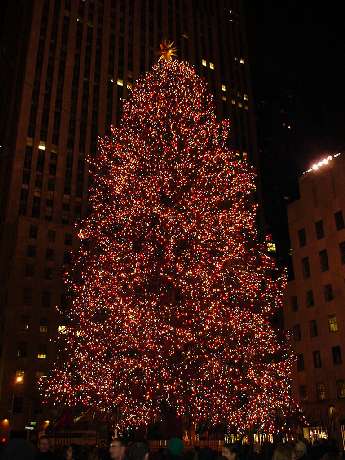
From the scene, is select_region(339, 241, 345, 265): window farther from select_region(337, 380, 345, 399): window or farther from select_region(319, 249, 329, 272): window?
select_region(337, 380, 345, 399): window

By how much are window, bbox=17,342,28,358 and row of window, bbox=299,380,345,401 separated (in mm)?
37407

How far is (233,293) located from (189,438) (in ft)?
21.2

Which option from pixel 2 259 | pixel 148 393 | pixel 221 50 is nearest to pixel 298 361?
pixel 148 393

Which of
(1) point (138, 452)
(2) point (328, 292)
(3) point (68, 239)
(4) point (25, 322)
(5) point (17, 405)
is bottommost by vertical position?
(1) point (138, 452)

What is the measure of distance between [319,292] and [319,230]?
4897 millimetres

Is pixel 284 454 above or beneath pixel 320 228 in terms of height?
beneath

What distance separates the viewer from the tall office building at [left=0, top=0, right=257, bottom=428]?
203ft

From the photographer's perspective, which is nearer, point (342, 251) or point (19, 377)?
point (342, 251)

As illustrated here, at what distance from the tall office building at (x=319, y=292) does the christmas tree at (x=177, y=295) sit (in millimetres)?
10809

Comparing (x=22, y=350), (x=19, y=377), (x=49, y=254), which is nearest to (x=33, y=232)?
(x=49, y=254)

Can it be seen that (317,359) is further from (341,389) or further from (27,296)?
(27,296)

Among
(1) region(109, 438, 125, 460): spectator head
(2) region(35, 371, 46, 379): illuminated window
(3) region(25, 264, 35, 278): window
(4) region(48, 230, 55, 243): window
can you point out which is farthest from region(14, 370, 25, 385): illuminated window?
(1) region(109, 438, 125, 460): spectator head

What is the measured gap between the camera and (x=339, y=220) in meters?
35.4

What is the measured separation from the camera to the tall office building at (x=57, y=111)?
203ft
